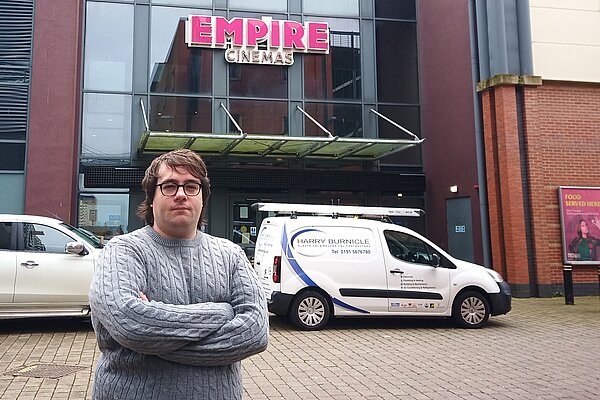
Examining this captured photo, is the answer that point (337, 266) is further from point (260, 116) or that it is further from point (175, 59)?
point (175, 59)

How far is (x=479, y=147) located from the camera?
14117 mm

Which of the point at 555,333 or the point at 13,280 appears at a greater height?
the point at 13,280

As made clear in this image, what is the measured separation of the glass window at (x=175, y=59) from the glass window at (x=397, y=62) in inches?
214

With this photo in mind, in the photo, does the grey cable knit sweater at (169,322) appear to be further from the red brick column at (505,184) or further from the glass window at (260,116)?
the glass window at (260,116)

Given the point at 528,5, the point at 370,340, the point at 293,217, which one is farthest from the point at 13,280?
the point at 528,5

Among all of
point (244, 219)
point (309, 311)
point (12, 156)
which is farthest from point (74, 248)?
point (244, 219)

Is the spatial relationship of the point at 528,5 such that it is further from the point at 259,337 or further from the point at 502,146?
the point at 259,337

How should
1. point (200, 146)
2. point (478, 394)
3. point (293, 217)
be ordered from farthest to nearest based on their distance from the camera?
point (200, 146), point (293, 217), point (478, 394)

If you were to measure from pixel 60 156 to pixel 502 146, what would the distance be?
37.3ft

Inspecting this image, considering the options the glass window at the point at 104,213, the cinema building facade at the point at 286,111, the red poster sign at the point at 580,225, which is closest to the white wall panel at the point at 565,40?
the cinema building facade at the point at 286,111

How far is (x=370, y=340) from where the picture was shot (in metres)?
8.20

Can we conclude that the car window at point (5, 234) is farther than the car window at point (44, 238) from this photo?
No

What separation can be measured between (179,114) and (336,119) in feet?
15.5

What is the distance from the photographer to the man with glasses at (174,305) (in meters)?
1.83
